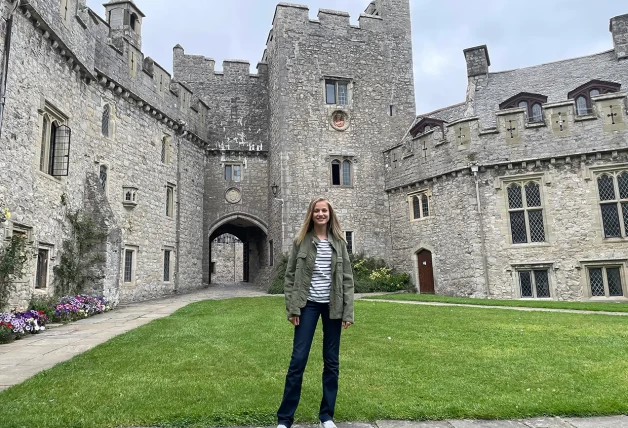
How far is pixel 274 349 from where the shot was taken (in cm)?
661

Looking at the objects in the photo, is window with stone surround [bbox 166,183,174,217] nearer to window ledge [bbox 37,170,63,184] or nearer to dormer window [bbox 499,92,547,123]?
window ledge [bbox 37,170,63,184]

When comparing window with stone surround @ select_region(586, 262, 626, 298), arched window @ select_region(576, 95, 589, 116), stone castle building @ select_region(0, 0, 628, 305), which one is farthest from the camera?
arched window @ select_region(576, 95, 589, 116)

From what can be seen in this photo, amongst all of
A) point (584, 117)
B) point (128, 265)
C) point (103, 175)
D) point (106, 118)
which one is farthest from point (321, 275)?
point (584, 117)

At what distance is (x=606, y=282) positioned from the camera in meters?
16.0

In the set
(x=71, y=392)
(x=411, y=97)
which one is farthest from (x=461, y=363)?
(x=411, y=97)

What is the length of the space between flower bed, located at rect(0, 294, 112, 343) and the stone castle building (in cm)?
57

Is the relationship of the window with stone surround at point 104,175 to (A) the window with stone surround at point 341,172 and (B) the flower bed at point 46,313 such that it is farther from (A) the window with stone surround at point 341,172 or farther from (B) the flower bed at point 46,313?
(A) the window with stone surround at point 341,172

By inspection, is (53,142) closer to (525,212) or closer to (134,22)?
(134,22)

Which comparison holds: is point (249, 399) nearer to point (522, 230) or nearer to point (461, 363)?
point (461, 363)

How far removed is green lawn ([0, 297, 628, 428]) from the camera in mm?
3898

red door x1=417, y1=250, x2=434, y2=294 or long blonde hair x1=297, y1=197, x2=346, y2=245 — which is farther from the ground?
long blonde hair x1=297, y1=197, x2=346, y2=245

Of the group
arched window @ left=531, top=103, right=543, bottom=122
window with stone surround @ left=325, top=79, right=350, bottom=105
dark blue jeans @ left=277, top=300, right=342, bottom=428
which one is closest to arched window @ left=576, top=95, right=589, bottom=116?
arched window @ left=531, top=103, right=543, bottom=122

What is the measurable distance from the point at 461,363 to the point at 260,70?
71.3 feet

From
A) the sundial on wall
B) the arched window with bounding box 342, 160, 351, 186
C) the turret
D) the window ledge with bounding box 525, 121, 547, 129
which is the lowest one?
the sundial on wall
